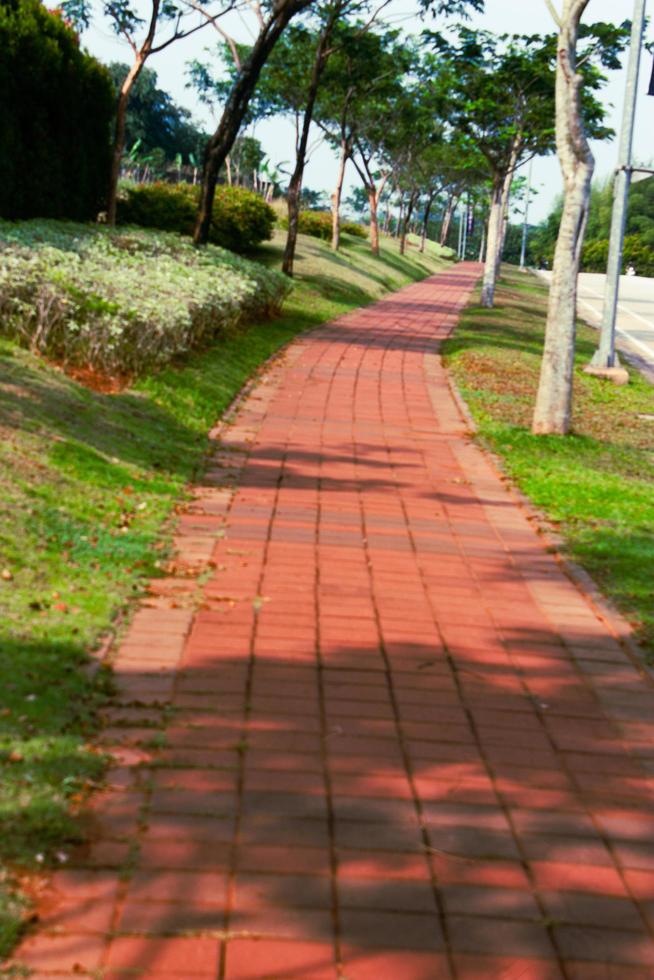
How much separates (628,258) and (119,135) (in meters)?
70.6

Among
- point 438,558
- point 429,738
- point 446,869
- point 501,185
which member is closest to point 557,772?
point 429,738

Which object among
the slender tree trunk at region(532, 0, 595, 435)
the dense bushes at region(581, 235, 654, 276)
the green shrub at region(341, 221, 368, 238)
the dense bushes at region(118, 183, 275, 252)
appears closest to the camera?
the slender tree trunk at region(532, 0, 595, 435)

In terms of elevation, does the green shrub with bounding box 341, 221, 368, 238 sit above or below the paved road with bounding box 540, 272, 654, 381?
above

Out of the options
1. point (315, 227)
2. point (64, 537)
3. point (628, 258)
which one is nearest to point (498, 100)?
point (315, 227)

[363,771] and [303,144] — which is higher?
[303,144]

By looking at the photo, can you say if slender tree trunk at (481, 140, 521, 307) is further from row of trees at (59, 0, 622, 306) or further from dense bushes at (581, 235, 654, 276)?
dense bushes at (581, 235, 654, 276)

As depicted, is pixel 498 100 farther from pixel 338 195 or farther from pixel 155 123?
pixel 155 123

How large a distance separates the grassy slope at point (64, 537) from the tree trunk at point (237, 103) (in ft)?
27.8

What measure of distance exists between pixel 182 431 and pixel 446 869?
6994 mm

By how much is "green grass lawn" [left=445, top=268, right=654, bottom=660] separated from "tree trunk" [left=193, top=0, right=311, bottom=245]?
5122 mm

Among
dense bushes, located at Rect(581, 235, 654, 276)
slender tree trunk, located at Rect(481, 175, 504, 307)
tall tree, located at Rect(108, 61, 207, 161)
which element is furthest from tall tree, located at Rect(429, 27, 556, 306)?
dense bushes, located at Rect(581, 235, 654, 276)

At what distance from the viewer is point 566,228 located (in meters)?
11.6

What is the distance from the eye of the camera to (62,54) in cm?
2070

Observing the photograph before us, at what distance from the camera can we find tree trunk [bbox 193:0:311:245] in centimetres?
2088
